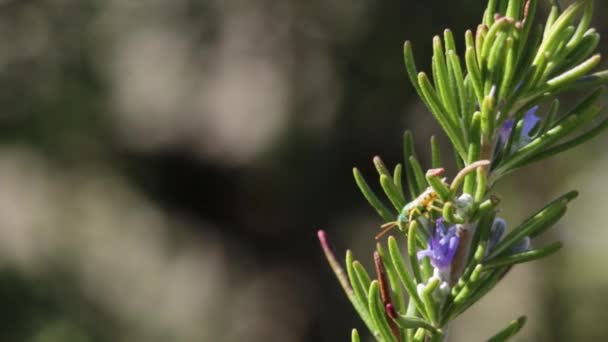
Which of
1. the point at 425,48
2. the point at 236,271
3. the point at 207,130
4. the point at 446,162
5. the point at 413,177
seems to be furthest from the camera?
the point at 236,271

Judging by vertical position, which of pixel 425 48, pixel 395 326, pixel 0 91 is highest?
pixel 0 91

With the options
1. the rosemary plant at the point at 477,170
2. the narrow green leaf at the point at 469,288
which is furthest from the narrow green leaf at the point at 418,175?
the narrow green leaf at the point at 469,288

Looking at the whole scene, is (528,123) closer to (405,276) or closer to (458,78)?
(458,78)

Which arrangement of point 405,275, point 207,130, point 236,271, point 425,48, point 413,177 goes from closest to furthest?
point 405,275 < point 413,177 < point 425,48 < point 207,130 < point 236,271

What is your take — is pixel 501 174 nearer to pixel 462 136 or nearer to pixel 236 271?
pixel 462 136

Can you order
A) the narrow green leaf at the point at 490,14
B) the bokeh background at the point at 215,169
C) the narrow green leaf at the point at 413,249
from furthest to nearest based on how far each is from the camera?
the bokeh background at the point at 215,169
the narrow green leaf at the point at 490,14
the narrow green leaf at the point at 413,249

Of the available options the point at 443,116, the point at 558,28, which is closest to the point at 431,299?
the point at 443,116

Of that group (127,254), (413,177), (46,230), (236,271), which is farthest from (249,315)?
(413,177)

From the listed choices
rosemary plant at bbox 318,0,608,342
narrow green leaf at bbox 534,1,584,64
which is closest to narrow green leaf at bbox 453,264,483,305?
rosemary plant at bbox 318,0,608,342

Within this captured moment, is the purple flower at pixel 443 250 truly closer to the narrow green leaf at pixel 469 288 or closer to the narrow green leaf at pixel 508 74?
the narrow green leaf at pixel 469 288
